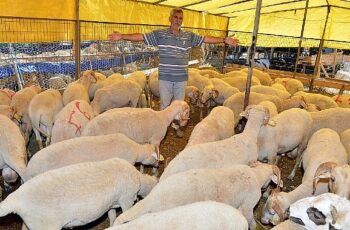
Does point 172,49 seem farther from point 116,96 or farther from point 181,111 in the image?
point 116,96

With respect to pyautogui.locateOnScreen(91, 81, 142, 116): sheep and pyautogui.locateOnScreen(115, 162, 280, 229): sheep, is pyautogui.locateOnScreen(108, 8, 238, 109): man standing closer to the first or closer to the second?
pyautogui.locateOnScreen(91, 81, 142, 116): sheep

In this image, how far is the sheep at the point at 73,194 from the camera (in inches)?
107

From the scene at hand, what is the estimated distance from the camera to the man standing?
5.69 meters

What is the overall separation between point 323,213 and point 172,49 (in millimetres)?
4009

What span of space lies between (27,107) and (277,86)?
19.5 feet

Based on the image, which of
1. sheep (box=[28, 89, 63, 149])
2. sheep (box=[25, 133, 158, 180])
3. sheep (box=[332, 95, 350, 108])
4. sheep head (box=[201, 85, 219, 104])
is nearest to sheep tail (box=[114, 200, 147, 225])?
sheep (box=[25, 133, 158, 180])

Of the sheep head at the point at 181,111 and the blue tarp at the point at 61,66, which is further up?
the blue tarp at the point at 61,66

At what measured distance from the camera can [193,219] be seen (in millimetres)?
2527

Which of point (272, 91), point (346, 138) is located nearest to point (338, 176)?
point (346, 138)

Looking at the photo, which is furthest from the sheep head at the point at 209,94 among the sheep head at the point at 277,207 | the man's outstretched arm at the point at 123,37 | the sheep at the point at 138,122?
the sheep head at the point at 277,207

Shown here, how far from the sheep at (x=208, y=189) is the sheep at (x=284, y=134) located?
1.27 metres

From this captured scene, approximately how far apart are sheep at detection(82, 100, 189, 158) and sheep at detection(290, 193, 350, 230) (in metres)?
2.35

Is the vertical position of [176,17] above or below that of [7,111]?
above

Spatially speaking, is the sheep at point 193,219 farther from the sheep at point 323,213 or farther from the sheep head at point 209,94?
the sheep head at point 209,94
